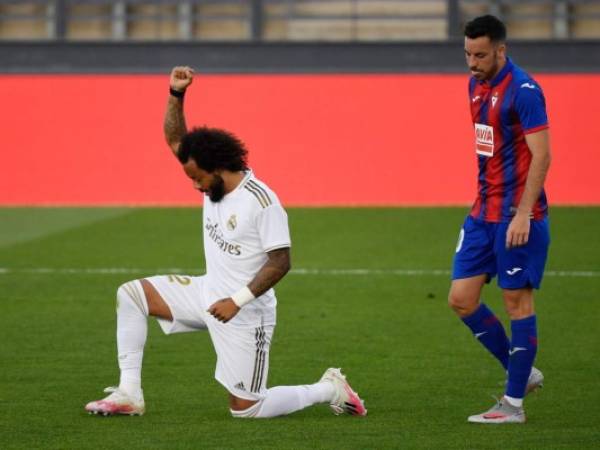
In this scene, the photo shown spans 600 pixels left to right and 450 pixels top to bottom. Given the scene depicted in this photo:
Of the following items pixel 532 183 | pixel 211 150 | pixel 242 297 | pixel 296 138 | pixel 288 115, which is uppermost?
pixel 211 150

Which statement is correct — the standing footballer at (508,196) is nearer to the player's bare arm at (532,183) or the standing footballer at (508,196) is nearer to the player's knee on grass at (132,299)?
the player's bare arm at (532,183)

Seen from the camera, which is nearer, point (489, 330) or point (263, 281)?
point (263, 281)

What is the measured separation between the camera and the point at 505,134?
6.54 metres

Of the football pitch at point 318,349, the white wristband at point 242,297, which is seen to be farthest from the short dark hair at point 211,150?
the football pitch at point 318,349

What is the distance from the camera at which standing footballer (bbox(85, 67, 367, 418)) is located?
21.2 ft

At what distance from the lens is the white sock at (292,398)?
6.63m

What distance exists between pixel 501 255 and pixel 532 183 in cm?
44

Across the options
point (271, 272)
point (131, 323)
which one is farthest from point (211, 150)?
point (131, 323)

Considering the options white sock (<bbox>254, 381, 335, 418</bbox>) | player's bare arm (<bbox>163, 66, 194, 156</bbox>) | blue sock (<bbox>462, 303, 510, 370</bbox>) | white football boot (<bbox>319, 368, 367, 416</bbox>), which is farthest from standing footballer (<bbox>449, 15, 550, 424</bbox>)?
player's bare arm (<bbox>163, 66, 194, 156</bbox>)

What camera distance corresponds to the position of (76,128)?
21281 millimetres

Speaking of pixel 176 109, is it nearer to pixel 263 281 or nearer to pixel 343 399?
pixel 263 281

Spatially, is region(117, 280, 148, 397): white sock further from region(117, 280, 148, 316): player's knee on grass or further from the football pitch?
the football pitch

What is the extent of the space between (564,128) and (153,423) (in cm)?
1505

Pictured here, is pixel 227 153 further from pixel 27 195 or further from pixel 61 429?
pixel 27 195
